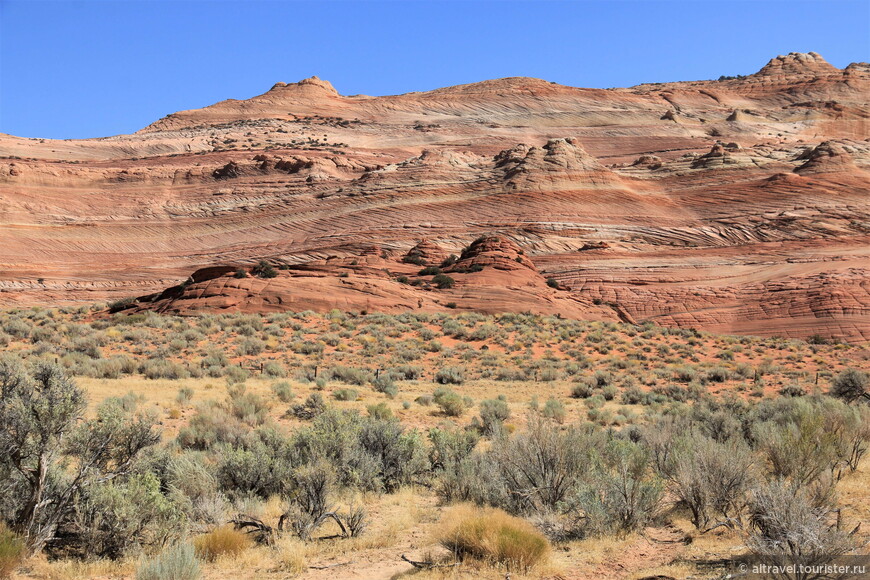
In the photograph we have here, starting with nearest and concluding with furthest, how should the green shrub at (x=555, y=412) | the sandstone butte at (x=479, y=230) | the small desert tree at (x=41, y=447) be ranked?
the small desert tree at (x=41, y=447) < the green shrub at (x=555, y=412) < the sandstone butte at (x=479, y=230)

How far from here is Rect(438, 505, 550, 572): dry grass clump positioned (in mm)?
5852

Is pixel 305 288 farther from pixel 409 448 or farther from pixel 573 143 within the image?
pixel 573 143

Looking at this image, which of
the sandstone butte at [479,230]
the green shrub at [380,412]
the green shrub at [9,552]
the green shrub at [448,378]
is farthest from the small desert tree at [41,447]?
the sandstone butte at [479,230]

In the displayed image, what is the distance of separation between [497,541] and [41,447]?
4024mm


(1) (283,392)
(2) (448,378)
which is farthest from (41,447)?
(2) (448,378)

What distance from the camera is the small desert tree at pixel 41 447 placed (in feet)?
19.7

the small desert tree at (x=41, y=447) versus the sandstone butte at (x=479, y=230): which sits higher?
the sandstone butte at (x=479, y=230)

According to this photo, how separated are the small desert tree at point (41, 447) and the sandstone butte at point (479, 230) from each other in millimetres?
23189

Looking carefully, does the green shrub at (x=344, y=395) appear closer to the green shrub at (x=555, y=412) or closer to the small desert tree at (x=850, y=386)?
the green shrub at (x=555, y=412)

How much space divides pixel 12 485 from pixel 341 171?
61.9 meters

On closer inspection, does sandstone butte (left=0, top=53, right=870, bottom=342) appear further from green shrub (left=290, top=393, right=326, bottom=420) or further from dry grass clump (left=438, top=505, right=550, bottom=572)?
dry grass clump (left=438, top=505, right=550, bottom=572)

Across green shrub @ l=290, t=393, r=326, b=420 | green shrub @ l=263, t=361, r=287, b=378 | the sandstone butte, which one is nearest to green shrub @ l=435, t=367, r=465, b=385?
green shrub @ l=263, t=361, r=287, b=378

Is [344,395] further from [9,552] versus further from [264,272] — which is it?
[264,272]

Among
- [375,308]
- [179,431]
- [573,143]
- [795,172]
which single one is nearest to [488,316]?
[375,308]
